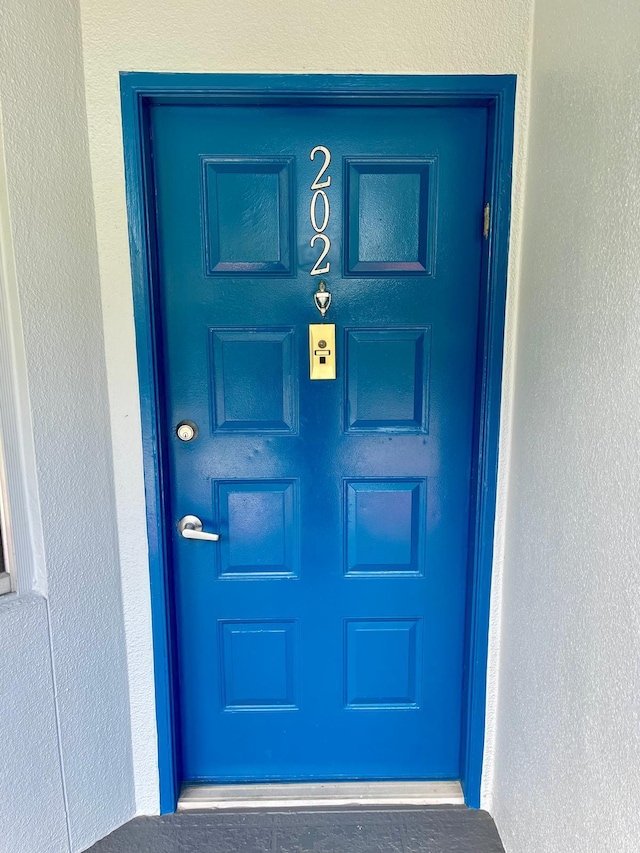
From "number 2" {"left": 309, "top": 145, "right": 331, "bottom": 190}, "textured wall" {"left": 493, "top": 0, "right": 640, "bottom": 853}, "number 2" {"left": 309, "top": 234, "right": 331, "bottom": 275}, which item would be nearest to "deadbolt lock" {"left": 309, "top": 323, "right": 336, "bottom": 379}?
"number 2" {"left": 309, "top": 234, "right": 331, "bottom": 275}

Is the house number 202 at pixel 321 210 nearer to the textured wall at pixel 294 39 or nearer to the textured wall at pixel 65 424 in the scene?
the textured wall at pixel 294 39

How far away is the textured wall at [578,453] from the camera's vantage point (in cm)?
97

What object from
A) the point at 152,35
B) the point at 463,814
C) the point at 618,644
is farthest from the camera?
the point at 463,814

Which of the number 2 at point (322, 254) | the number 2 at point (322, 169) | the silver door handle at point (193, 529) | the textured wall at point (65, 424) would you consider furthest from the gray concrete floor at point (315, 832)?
the number 2 at point (322, 169)

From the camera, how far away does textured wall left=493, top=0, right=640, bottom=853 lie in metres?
0.97

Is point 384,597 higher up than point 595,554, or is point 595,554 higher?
point 595,554

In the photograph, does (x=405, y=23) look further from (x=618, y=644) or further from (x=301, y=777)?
(x=301, y=777)

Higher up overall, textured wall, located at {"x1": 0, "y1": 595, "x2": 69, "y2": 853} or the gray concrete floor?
textured wall, located at {"x1": 0, "y1": 595, "x2": 69, "y2": 853}

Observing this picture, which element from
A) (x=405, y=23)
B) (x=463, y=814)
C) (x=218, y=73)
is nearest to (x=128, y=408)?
(x=218, y=73)

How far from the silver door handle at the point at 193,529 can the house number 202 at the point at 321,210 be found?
823 mm

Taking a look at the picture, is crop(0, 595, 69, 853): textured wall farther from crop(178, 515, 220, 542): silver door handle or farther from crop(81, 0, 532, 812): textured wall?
crop(81, 0, 532, 812): textured wall

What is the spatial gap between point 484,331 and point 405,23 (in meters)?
0.82

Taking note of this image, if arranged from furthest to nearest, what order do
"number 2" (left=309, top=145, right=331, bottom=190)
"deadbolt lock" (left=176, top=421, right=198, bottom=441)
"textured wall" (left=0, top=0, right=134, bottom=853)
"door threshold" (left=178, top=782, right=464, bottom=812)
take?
"door threshold" (left=178, top=782, right=464, bottom=812), "deadbolt lock" (left=176, top=421, right=198, bottom=441), "number 2" (left=309, top=145, right=331, bottom=190), "textured wall" (left=0, top=0, right=134, bottom=853)

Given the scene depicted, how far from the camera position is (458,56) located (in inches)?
56.3
